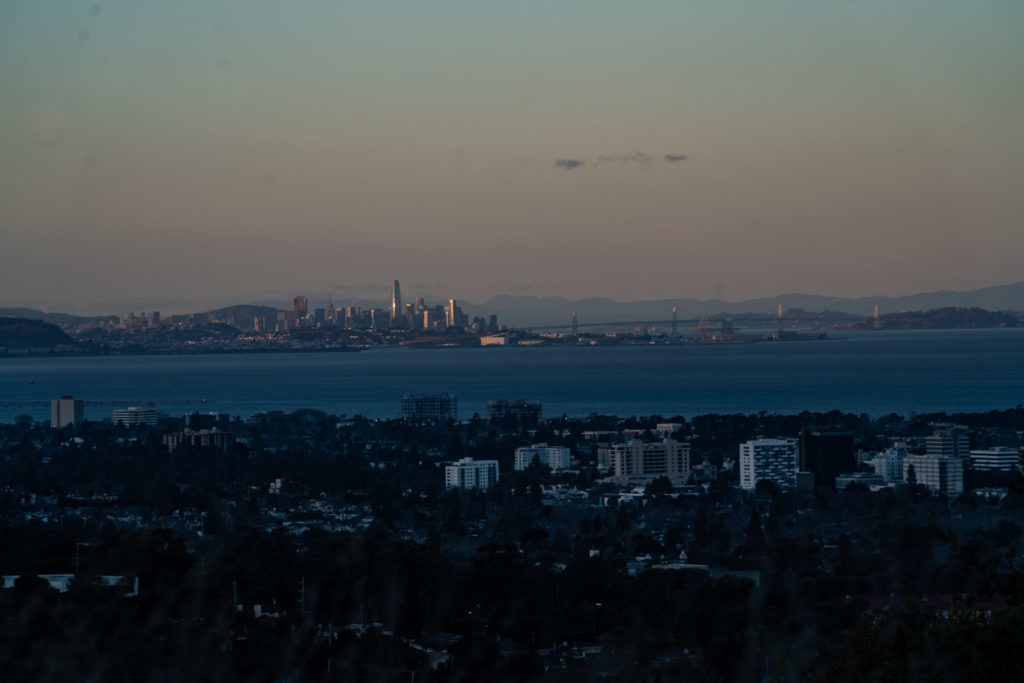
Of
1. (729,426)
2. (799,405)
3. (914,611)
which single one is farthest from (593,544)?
(799,405)

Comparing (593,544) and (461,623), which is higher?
(461,623)

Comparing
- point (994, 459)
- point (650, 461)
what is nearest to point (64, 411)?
point (650, 461)

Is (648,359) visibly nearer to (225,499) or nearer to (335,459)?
(335,459)

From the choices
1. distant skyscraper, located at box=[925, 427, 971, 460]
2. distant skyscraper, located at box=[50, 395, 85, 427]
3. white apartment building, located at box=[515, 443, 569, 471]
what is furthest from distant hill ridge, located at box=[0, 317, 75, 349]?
distant skyscraper, located at box=[925, 427, 971, 460]

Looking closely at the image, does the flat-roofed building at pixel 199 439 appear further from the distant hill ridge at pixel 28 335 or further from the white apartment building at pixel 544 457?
the distant hill ridge at pixel 28 335

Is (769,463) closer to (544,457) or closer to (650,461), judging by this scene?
(650,461)

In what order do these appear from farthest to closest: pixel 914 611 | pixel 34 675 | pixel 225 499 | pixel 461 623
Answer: pixel 225 499
pixel 461 623
pixel 914 611
pixel 34 675
